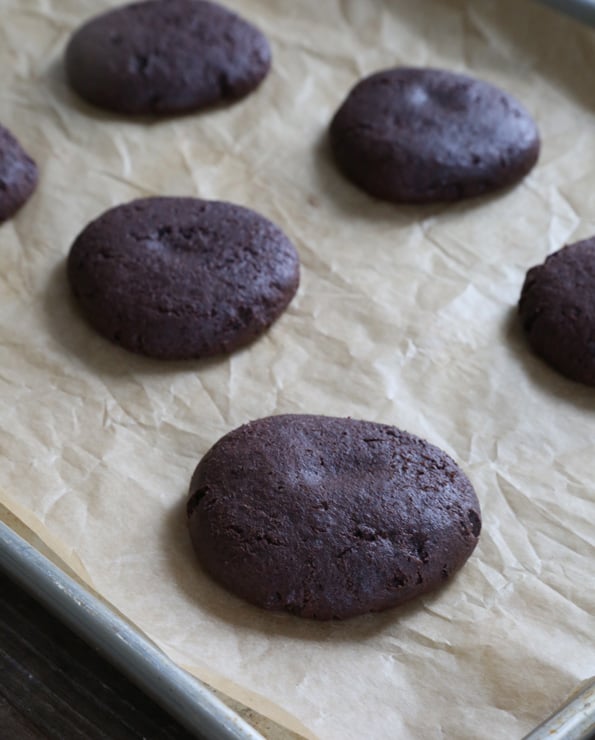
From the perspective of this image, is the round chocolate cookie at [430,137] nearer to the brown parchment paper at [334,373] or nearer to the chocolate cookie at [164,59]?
the brown parchment paper at [334,373]

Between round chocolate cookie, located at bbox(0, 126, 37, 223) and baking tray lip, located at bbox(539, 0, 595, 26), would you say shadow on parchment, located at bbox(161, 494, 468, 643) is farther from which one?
baking tray lip, located at bbox(539, 0, 595, 26)

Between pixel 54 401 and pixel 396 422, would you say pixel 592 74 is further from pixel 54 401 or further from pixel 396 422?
pixel 54 401

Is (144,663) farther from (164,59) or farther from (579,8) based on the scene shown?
(579,8)

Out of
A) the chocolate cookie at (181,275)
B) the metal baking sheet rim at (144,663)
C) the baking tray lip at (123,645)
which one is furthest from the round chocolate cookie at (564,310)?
the baking tray lip at (123,645)

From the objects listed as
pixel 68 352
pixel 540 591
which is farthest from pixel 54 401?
pixel 540 591

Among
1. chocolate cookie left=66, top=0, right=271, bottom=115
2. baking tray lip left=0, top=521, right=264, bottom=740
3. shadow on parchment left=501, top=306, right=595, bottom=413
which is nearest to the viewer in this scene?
baking tray lip left=0, top=521, right=264, bottom=740

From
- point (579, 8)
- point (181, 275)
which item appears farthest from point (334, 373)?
point (579, 8)

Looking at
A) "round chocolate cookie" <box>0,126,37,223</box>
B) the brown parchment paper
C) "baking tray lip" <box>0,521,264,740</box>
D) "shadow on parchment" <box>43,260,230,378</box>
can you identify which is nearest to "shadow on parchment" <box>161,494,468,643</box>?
the brown parchment paper
